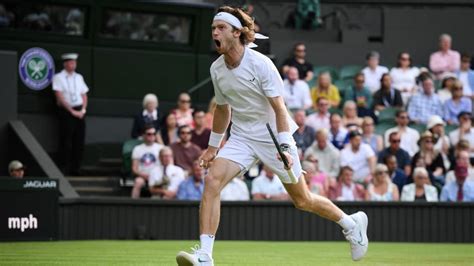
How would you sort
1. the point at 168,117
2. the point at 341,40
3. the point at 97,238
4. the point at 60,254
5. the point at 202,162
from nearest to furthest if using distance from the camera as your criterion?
the point at 202,162
the point at 60,254
the point at 97,238
the point at 168,117
the point at 341,40

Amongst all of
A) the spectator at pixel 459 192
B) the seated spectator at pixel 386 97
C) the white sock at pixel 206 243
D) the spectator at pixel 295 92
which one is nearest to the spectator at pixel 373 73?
the seated spectator at pixel 386 97

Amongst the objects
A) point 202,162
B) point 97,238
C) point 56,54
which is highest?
point 56,54

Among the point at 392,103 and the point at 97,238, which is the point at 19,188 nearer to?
the point at 97,238

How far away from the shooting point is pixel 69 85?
1994 cm

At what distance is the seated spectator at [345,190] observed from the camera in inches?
709

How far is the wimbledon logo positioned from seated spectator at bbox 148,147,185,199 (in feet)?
11.0

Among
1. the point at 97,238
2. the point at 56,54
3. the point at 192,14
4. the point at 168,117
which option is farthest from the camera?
the point at 192,14

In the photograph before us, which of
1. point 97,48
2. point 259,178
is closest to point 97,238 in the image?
point 259,178

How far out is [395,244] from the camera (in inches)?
653

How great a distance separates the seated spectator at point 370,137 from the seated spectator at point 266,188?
6.69 ft

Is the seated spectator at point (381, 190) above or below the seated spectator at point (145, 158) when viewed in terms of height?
below

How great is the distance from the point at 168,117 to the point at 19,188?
3.98 m

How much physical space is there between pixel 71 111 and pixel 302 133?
378cm

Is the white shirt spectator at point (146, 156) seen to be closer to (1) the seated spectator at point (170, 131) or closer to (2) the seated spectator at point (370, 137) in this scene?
(1) the seated spectator at point (170, 131)
